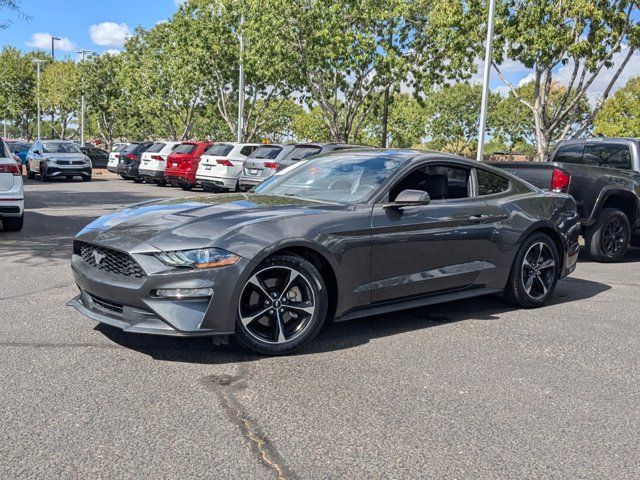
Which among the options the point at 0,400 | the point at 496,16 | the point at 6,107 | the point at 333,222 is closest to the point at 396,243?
the point at 333,222

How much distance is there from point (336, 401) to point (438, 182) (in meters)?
2.58

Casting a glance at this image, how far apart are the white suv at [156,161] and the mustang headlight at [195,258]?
68.0 feet

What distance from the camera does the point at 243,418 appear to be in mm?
3516

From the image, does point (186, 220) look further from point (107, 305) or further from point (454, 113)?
point (454, 113)

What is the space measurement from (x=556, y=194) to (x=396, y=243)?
255cm

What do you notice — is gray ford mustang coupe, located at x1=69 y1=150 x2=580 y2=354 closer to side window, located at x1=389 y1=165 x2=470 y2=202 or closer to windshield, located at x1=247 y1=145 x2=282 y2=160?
side window, located at x1=389 y1=165 x2=470 y2=202

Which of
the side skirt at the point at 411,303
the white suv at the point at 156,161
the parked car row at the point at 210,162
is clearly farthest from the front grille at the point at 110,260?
the white suv at the point at 156,161

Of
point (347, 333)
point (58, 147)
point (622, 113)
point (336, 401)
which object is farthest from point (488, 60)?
point (622, 113)

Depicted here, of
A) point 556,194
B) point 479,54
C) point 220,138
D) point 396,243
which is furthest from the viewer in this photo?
point 220,138

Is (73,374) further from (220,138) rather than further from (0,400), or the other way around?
(220,138)

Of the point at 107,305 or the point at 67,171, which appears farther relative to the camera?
the point at 67,171

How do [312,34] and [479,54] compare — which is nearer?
[479,54]

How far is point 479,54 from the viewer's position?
79.0ft

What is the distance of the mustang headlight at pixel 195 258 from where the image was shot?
4199mm
